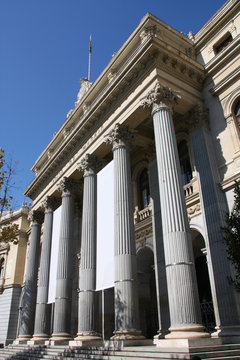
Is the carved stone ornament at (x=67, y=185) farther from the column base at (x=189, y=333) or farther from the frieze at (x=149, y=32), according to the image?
the column base at (x=189, y=333)

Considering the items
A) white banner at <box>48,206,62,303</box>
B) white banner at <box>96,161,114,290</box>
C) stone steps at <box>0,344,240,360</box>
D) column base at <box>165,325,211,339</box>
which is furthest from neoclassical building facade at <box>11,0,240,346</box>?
white banner at <box>48,206,62,303</box>

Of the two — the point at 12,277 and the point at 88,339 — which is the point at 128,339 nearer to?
the point at 88,339

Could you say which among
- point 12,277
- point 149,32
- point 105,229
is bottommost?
point 105,229

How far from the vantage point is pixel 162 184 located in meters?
12.3

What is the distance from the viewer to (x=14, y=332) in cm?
3209

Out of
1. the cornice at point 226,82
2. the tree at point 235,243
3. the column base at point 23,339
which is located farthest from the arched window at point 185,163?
the column base at point 23,339

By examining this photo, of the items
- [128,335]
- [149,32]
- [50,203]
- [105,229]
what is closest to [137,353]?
[128,335]

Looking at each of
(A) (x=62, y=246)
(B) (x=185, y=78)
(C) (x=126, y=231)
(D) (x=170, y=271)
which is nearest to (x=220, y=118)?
(B) (x=185, y=78)

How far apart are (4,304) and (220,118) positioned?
101 feet

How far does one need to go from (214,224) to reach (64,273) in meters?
9.76

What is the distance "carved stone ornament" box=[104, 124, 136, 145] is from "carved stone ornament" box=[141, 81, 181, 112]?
215 cm

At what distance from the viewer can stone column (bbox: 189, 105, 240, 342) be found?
38.8 ft

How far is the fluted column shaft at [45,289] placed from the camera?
2038 cm

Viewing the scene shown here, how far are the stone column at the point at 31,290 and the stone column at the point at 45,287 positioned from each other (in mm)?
2421
